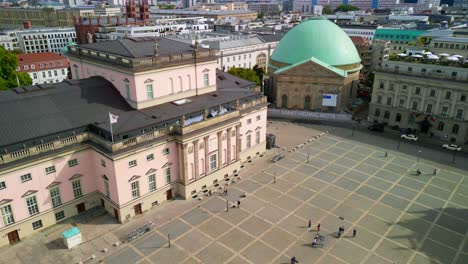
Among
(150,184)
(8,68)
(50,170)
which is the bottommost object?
(150,184)

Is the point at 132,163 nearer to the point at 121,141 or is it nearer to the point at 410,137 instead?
the point at 121,141

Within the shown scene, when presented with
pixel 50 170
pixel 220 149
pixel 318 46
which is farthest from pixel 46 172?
pixel 318 46

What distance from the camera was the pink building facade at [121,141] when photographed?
42.9 m

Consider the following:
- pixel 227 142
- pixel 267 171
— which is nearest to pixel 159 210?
pixel 227 142

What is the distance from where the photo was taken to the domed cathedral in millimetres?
91500

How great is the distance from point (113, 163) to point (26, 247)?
47.1 feet

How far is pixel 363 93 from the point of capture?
4353 inches

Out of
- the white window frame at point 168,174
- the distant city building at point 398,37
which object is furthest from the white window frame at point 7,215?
the distant city building at point 398,37

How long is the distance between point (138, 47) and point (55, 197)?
2535 centimetres

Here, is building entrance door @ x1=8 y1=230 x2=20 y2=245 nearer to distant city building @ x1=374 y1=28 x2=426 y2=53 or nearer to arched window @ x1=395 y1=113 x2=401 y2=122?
arched window @ x1=395 y1=113 x2=401 y2=122

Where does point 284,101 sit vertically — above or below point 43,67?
below

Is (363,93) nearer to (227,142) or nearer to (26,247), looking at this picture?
(227,142)

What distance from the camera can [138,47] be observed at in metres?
54.7

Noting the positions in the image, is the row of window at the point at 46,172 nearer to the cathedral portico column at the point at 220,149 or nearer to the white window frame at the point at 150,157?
the white window frame at the point at 150,157
